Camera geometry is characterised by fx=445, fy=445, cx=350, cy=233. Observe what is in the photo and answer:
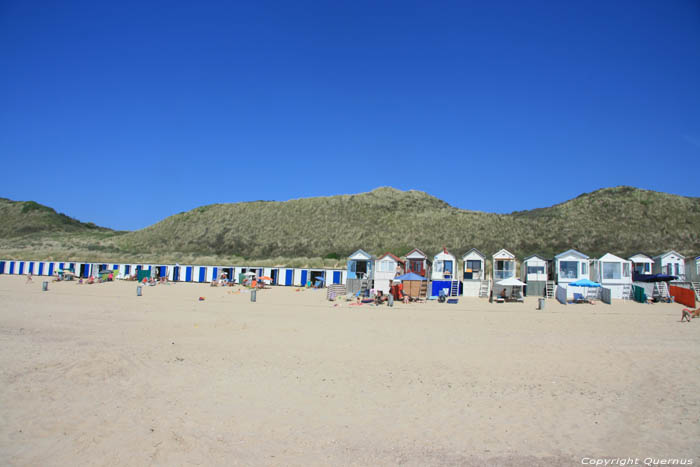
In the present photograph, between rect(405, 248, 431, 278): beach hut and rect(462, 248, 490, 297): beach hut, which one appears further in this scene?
rect(405, 248, 431, 278): beach hut

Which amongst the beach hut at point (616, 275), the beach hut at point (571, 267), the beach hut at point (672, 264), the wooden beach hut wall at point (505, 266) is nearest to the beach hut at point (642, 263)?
the beach hut at point (672, 264)

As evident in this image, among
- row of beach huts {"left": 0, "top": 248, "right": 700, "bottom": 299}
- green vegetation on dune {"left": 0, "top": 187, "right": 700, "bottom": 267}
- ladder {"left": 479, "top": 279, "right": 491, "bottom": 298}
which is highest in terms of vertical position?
green vegetation on dune {"left": 0, "top": 187, "right": 700, "bottom": 267}

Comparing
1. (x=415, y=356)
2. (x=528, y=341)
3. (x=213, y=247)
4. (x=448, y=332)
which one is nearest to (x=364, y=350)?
(x=415, y=356)

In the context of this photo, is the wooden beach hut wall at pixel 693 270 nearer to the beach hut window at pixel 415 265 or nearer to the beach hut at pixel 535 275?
the beach hut at pixel 535 275

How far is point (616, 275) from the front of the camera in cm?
2941

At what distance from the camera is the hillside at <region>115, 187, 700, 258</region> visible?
53750 mm

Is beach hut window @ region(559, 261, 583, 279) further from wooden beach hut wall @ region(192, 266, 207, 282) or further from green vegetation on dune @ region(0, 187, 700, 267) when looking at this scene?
wooden beach hut wall @ region(192, 266, 207, 282)

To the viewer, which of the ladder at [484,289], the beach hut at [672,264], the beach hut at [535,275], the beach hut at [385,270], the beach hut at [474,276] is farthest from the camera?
the beach hut at [672,264]

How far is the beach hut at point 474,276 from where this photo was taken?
96.6 feet

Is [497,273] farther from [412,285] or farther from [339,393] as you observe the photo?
[339,393]

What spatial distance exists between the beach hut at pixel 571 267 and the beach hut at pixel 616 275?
3.26 ft

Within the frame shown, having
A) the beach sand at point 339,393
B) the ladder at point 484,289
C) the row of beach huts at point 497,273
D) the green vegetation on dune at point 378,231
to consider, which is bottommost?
the beach sand at point 339,393

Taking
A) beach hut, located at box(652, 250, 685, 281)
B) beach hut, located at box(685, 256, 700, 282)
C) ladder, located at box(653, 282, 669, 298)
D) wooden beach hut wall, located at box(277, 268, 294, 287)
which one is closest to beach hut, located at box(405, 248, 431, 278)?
wooden beach hut wall, located at box(277, 268, 294, 287)

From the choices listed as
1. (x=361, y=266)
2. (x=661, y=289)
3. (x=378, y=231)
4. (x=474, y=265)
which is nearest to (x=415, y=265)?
(x=361, y=266)
